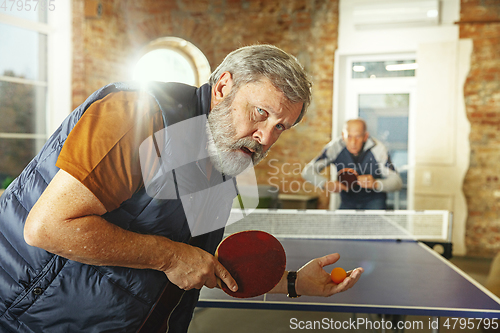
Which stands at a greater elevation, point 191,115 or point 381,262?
point 191,115

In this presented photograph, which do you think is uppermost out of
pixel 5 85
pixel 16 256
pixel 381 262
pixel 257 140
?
pixel 5 85

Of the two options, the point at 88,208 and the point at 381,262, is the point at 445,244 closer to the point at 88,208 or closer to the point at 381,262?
the point at 381,262

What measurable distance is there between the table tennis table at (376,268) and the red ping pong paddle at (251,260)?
0.39 m

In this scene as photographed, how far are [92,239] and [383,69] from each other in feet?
18.1

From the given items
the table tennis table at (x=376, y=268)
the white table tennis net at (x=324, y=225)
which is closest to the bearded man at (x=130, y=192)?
the table tennis table at (x=376, y=268)

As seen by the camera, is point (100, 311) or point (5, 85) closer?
point (100, 311)

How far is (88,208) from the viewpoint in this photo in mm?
903

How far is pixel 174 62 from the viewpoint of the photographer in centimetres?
615

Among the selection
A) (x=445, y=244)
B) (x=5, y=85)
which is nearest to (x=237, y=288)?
(x=445, y=244)

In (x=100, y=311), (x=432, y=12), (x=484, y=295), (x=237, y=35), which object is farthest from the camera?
(x=237, y=35)

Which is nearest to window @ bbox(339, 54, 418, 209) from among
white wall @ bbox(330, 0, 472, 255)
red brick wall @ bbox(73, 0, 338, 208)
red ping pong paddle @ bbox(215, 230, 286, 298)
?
white wall @ bbox(330, 0, 472, 255)

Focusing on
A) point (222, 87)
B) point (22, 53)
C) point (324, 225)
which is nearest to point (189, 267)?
point (222, 87)

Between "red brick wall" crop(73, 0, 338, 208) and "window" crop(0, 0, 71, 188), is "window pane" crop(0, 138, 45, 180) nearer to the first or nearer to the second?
"window" crop(0, 0, 71, 188)

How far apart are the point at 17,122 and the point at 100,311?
408 cm
